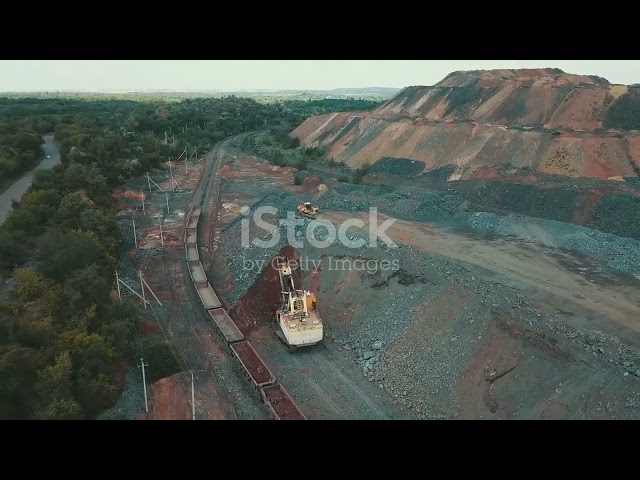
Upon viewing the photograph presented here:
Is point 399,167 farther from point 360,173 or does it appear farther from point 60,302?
point 60,302

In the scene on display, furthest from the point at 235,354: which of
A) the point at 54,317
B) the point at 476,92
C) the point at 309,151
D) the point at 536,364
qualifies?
the point at 476,92

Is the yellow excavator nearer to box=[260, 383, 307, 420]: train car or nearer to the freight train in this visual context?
the freight train

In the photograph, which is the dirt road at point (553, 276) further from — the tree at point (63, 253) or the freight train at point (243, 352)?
the tree at point (63, 253)

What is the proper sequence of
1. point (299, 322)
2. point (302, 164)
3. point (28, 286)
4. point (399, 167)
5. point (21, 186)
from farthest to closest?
point (302, 164)
point (399, 167)
point (21, 186)
point (299, 322)
point (28, 286)

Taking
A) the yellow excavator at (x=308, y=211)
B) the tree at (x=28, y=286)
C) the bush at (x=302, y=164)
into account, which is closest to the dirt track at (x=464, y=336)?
the yellow excavator at (x=308, y=211)

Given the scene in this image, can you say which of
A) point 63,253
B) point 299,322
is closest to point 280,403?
point 299,322

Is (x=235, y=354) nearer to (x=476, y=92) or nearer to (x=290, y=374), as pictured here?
(x=290, y=374)

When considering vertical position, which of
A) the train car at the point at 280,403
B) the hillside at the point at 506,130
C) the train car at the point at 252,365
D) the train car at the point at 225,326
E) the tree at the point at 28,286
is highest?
the hillside at the point at 506,130
